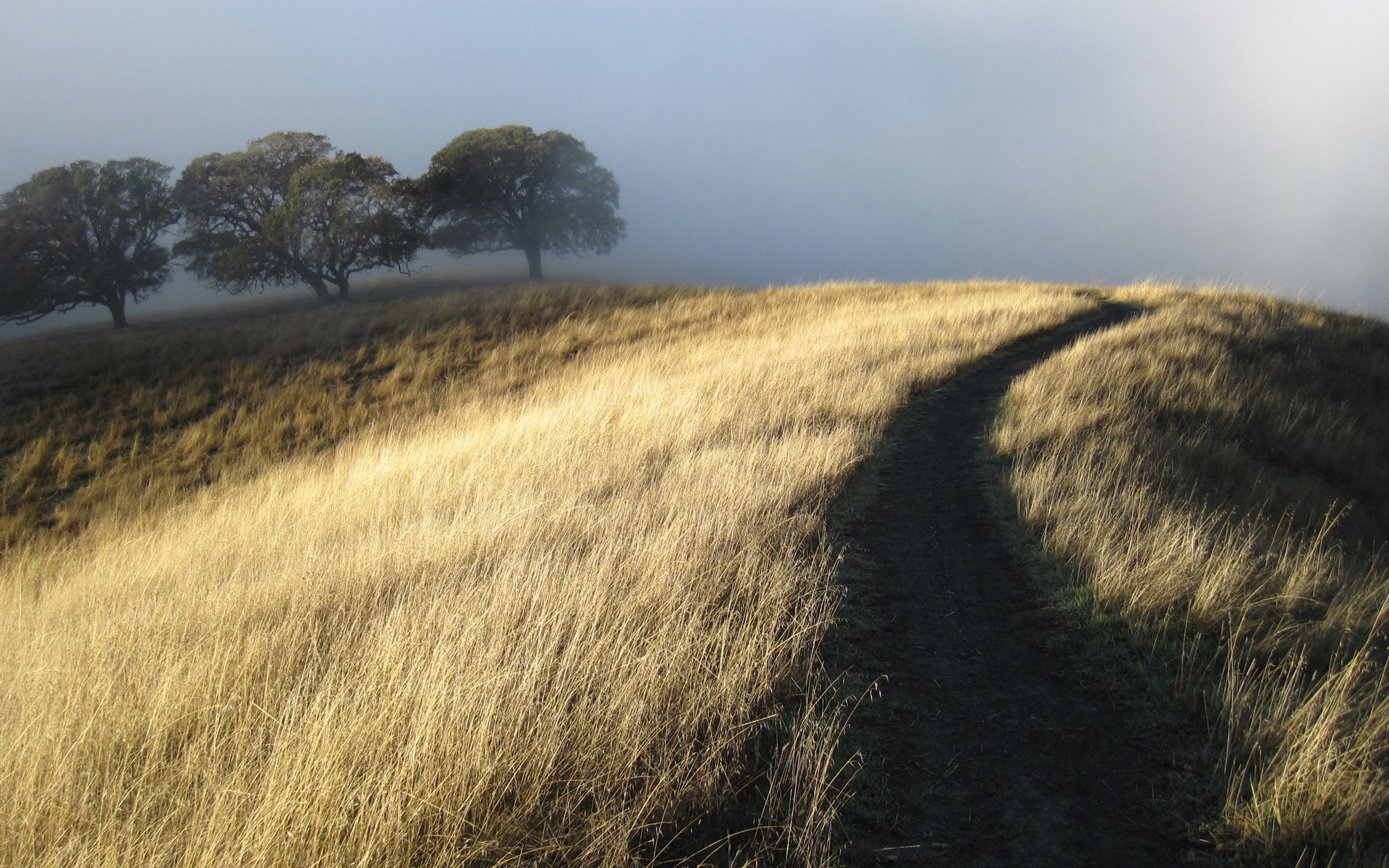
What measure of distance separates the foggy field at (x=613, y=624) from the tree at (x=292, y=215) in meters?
18.9

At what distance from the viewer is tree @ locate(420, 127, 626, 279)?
111 ft

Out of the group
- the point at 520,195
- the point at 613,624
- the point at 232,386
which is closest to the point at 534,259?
the point at 520,195

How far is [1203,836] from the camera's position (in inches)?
104

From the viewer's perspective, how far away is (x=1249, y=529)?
19.2 ft

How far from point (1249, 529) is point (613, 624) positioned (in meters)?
5.84

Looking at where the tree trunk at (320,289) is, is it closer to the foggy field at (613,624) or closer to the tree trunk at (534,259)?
the tree trunk at (534,259)

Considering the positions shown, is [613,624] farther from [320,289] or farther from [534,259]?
[534,259]

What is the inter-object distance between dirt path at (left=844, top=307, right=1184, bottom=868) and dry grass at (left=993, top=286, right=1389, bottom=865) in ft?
1.36

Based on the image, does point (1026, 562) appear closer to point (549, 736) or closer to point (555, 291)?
point (549, 736)

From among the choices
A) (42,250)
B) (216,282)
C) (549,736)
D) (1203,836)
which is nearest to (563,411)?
(549,736)

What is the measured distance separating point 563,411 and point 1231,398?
1026cm

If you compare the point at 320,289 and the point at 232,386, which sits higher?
the point at 320,289

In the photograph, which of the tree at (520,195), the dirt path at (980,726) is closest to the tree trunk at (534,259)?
the tree at (520,195)

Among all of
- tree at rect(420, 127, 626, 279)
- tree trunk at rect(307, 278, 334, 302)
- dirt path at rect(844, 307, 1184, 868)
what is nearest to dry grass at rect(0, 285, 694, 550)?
tree trunk at rect(307, 278, 334, 302)
